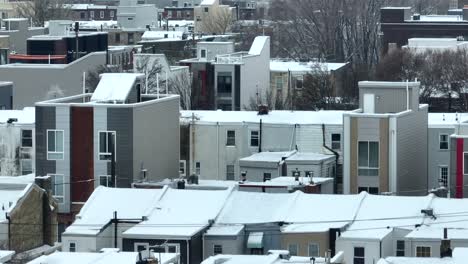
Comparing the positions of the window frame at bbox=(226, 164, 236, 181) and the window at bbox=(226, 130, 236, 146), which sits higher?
the window at bbox=(226, 130, 236, 146)

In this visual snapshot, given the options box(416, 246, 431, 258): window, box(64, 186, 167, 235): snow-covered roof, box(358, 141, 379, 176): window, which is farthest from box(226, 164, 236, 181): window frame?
box(416, 246, 431, 258): window

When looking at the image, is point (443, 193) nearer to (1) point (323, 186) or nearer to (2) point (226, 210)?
(1) point (323, 186)

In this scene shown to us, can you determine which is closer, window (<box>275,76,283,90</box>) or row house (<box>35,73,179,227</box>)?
row house (<box>35,73,179,227</box>)

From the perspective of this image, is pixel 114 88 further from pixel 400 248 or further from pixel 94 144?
pixel 400 248

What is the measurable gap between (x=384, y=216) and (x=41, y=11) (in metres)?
79.9

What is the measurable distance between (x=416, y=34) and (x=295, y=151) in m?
39.8

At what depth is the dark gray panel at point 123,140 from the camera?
140 feet

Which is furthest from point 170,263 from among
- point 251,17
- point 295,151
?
point 251,17

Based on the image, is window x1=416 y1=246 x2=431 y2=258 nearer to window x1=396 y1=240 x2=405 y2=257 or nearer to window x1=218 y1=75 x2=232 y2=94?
window x1=396 y1=240 x2=405 y2=257

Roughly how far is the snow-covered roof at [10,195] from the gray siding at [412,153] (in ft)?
31.9

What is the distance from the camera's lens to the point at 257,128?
50562mm

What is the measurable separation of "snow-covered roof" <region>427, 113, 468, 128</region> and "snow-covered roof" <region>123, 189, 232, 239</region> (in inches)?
439

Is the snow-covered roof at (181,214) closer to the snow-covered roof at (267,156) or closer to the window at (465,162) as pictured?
the window at (465,162)

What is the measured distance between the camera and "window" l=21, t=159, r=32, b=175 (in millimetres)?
49281
